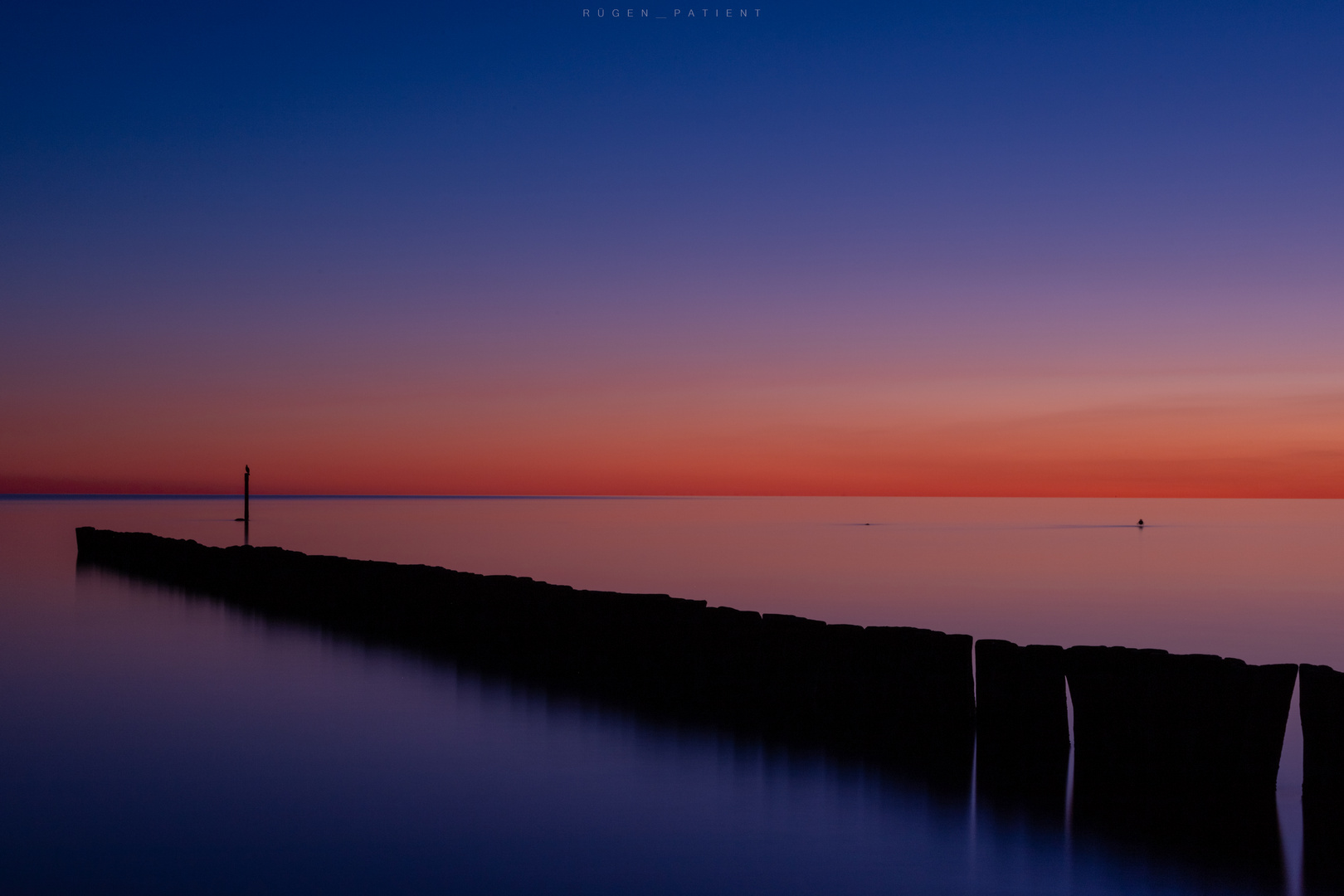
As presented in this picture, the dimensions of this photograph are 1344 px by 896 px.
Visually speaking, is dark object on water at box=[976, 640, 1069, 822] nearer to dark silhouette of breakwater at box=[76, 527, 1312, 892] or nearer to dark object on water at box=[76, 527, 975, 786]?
dark silhouette of breakwater at box=[76, 527, 1312, 892]

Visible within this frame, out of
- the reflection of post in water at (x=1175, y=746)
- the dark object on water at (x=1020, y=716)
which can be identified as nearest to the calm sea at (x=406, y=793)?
the reflection of post in water at (x=1175, y=746)

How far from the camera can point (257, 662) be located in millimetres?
14734

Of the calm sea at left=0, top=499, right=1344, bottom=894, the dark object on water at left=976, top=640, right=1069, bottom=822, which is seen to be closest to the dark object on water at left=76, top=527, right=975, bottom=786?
the dark object on water at left=976, top=640, right=1069, bottom=822

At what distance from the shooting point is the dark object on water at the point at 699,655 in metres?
9.28

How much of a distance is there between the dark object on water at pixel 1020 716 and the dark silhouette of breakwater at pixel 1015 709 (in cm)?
1

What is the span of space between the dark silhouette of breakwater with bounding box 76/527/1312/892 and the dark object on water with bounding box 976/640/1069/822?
0.01 metres

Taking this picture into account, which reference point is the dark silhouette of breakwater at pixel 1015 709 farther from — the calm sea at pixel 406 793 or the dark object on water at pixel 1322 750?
the calm sea at pixel 406 793

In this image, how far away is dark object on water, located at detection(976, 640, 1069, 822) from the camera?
342 inches

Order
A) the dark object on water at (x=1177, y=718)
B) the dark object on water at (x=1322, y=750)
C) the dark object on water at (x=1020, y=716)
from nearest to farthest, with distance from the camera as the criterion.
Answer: the dark object on water at (x=1322, y=750)
the dark object on water at (x=1177, y=718)
the dark object on water at (x=1020, y=716)

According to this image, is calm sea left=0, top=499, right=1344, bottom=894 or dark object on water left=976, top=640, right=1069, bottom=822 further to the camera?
dark object on water left=976, top=640, right=1069, bottom=822

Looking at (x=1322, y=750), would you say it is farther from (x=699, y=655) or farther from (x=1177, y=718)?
(x=699, y=655)

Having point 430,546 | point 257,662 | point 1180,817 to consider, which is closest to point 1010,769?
point 1180,817

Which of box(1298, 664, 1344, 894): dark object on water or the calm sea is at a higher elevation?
box(1298, 664, 1344, 894): dark object on water

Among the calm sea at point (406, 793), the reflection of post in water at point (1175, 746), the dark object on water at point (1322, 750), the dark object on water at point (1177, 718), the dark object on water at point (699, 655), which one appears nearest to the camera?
the calm sea at point (406, 793)
